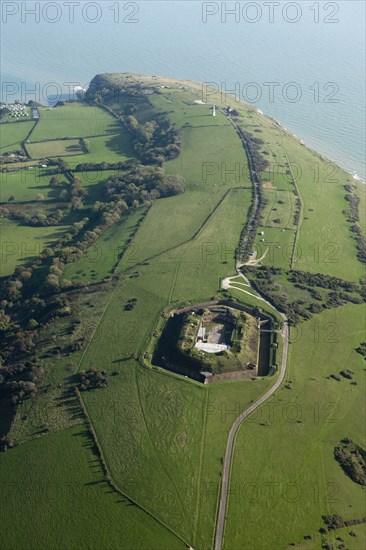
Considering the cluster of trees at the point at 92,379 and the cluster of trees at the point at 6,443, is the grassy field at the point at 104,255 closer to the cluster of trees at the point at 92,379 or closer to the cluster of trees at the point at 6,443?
the cluster of trees at the point at 92,379

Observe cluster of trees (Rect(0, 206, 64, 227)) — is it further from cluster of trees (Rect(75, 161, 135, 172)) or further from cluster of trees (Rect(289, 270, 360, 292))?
cluster of trees (Rect(289, 270, 360, 292))

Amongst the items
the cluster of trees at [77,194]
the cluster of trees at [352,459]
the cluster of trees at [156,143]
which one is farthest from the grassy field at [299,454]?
the cluster of trees at [156,143]

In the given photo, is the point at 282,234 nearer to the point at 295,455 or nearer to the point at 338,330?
the point at 338,330

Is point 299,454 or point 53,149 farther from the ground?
point 53,149

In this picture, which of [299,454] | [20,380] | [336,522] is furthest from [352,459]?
[20,380]

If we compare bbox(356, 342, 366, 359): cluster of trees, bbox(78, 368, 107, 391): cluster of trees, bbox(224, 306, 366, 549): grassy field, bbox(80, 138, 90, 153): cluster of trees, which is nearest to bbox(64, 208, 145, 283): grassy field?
bbox(78, 368, 107, 391): cluster of trees

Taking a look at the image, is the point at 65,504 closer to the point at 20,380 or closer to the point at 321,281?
the point at 20,380

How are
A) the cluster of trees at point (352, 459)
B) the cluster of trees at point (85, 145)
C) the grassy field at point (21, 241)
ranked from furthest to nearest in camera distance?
1. the cluster of trees at point (85, 145)
2. the grassy field at point (21, 241)
3. the cluster of trees at point (352, 459)
